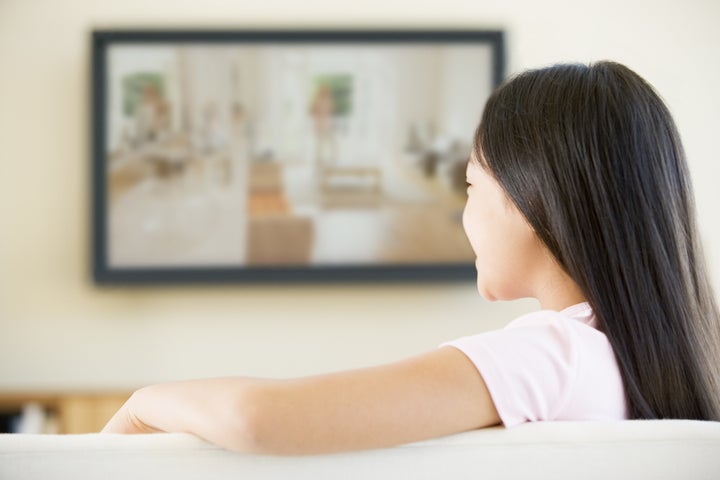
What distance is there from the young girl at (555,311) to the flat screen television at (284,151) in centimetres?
193

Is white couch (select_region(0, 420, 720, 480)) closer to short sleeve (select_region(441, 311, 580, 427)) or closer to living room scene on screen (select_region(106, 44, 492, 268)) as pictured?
short sleeve (select_region(441, 311, 580, 427))

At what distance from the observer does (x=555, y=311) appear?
0.99m

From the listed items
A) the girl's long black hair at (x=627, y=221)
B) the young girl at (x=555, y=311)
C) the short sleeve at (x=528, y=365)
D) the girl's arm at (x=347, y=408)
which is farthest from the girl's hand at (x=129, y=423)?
the girl's long black hair at (x=627, y=221)

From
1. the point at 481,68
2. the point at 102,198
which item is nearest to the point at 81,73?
the point at 102,198

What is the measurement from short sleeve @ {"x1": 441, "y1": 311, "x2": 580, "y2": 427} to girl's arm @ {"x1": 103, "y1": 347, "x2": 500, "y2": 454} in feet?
0.04

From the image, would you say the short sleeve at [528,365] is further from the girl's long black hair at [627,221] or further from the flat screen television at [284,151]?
the flat screen television at [284,151]

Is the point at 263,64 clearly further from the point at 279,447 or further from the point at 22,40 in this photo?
the point at 279,447

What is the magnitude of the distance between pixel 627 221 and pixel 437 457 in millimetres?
339

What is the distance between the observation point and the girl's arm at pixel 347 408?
78 centimetres

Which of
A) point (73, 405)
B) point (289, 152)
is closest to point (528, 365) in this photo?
point (289, 152)

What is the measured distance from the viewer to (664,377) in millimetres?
949

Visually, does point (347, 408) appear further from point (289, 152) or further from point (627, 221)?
point (289, 152)

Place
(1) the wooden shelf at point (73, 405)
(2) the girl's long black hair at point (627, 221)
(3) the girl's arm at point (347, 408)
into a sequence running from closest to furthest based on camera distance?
(3) the girl's arm at point (347, 408)
(2) the girl's long black hair at point (627, 221)
(1) the wooden shelf at point (73, 405)

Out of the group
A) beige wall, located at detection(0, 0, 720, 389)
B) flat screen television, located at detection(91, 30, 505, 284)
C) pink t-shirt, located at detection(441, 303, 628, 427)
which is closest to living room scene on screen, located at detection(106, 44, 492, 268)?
flat screen television, located at detection(91, 30, 505, 284)
